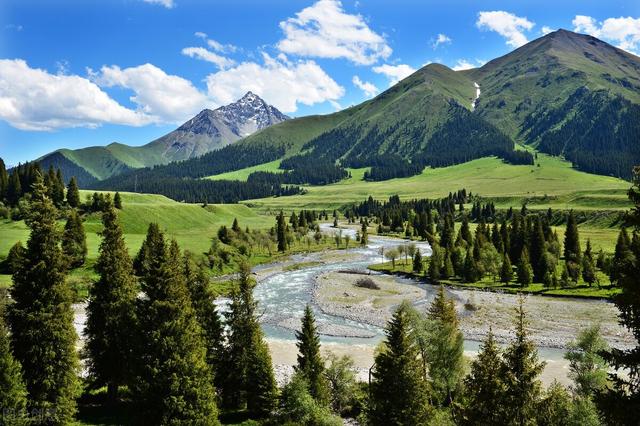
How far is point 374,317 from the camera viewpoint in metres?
90.6

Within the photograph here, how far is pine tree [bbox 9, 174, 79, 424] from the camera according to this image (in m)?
33.4

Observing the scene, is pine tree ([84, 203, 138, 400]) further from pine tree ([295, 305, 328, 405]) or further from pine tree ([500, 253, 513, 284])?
pine tree ([500, 253, 513, 284])

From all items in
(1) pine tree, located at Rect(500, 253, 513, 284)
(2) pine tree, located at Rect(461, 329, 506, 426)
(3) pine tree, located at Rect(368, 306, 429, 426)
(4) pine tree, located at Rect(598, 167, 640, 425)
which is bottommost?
(1) pine tree, located at Rect(500, 253, 513, 284)

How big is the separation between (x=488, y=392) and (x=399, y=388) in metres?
11.1

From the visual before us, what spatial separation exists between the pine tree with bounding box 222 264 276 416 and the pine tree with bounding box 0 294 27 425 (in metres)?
19.0

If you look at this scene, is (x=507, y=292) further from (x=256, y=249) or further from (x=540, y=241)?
(x=256, y=249)

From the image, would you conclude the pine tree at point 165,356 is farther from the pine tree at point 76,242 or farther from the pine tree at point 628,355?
the pine tree at point 76,242

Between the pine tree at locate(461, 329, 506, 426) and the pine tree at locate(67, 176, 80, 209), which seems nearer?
the pine tree at locate(461, 329, 506, 426)

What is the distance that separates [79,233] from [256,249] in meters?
72.4

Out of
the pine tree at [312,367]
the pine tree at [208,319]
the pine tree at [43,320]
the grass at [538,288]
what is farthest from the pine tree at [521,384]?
the grass at [538,288]

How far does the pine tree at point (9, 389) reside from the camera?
1173 inches

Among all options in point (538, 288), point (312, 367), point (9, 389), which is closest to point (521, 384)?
point (312, 367)

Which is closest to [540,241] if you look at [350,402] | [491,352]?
[350,402]

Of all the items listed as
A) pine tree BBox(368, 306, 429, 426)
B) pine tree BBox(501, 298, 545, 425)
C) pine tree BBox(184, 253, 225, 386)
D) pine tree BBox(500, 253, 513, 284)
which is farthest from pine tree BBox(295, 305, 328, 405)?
pine tree BBox(500, 253, 513, 284)
